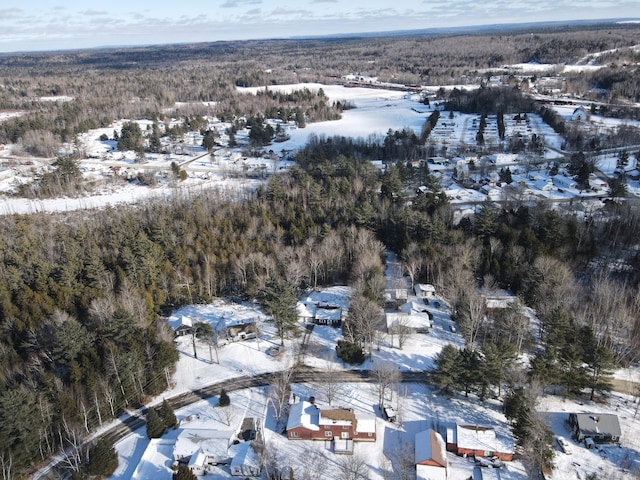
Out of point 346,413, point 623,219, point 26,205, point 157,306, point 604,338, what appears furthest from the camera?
point 26,205

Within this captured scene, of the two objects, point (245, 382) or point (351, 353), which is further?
point (351, 353)

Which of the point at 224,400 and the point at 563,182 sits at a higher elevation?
the point at 563,182

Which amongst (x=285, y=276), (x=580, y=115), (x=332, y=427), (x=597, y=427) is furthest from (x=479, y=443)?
(x=580, y=115)

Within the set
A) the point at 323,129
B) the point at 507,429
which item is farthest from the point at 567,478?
the point at 323,129

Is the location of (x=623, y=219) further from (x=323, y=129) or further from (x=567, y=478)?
(x=323, y=129)

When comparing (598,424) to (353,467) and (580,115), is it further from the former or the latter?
(580,115)

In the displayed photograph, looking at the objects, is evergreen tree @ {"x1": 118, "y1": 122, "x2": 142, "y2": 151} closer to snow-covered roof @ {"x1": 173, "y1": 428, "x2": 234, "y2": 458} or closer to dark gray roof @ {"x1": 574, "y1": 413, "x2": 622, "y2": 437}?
snow-covered roof @ {"x1": 173, "y1": 428, "x2": 234, "y2": 458}

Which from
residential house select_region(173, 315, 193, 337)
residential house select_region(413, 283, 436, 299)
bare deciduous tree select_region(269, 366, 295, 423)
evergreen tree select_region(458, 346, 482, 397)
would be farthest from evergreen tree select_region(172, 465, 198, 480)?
residential house select_region(413, 283, 436, 299)

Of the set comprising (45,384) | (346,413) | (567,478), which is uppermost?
(45,384)
